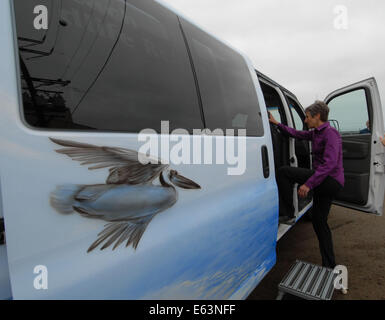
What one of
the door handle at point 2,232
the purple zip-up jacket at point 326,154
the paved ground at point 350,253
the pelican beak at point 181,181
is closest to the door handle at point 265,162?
the purple zip-up jacket at point 326,154

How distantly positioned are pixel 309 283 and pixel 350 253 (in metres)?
1.56

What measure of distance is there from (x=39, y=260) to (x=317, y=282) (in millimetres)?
2255

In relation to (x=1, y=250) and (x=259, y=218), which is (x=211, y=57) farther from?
(x=1, y=250)

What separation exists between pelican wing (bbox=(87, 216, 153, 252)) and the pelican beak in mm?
212

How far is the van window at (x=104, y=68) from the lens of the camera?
793 millimetres

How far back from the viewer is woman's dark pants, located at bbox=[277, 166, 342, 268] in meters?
2.63

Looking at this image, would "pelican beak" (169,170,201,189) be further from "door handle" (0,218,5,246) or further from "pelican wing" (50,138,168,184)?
"door handle" (0,218,5,246)

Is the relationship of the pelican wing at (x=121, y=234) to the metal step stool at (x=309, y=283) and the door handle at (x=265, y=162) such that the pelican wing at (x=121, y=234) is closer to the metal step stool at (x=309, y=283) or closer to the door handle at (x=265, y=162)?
the door handle at (x=265, y=162)

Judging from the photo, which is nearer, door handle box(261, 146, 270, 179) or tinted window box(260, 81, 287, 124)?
door handle box(261, 146, 270, 179)

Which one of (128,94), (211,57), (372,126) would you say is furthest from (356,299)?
(128,94)

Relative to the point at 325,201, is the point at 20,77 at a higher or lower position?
higher

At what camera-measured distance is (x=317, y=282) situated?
2.22 metres

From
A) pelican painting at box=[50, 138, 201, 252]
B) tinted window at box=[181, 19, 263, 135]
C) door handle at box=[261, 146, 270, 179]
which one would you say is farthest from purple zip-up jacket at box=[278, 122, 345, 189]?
pelican painting at box=[50, 138, 201, 252]

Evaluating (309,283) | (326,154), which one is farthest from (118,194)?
(326,154)
